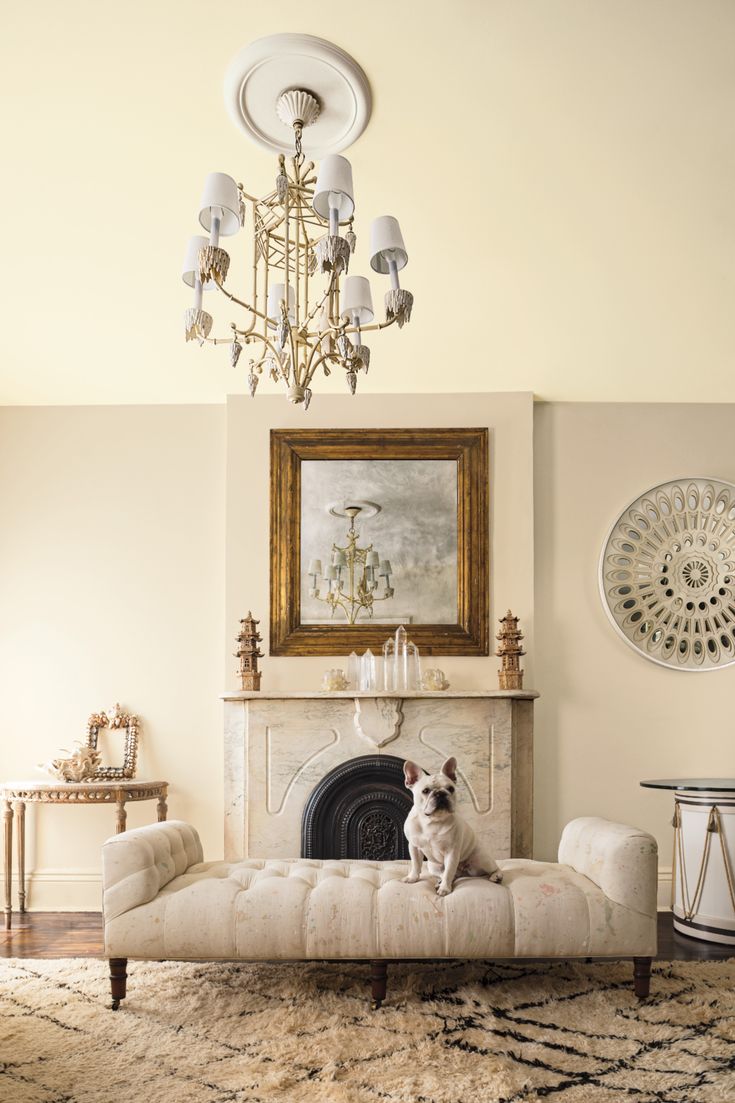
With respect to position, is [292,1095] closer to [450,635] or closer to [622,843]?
[622,843]

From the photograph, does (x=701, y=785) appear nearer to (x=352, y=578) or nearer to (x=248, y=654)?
(x=352, y=578)

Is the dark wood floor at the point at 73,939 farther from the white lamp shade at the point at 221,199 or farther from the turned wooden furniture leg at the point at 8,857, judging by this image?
the white lamp shade at the point at 221,199

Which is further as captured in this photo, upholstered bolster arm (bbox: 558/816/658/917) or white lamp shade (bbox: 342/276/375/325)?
upholstered bolster arm (bbox: 558/816/658/917)

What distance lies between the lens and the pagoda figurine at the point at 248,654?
4.90m

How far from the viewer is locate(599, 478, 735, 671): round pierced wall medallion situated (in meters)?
5.21

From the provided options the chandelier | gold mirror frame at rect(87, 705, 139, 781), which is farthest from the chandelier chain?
gold mirror frame at rect(87, 705, 139, 781)

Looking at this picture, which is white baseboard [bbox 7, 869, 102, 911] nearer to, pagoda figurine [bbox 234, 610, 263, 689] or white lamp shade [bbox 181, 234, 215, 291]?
pagoda figurine [bbox 234, 610, 263, 689]

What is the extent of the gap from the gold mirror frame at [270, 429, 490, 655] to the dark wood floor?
5.47ft

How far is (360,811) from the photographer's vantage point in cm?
479

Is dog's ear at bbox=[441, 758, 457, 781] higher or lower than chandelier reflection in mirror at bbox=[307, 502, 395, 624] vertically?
lower

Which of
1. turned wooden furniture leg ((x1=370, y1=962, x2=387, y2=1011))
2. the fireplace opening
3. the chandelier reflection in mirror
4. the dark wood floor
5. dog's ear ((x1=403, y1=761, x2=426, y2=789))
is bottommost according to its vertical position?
the dark wood floor

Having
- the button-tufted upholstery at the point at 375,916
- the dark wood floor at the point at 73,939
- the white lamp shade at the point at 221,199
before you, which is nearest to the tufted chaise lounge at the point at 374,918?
the button-tufted upholstery at the point at 375,916

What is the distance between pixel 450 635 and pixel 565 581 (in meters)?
0.75

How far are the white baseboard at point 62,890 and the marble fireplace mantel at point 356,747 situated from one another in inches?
35.7
